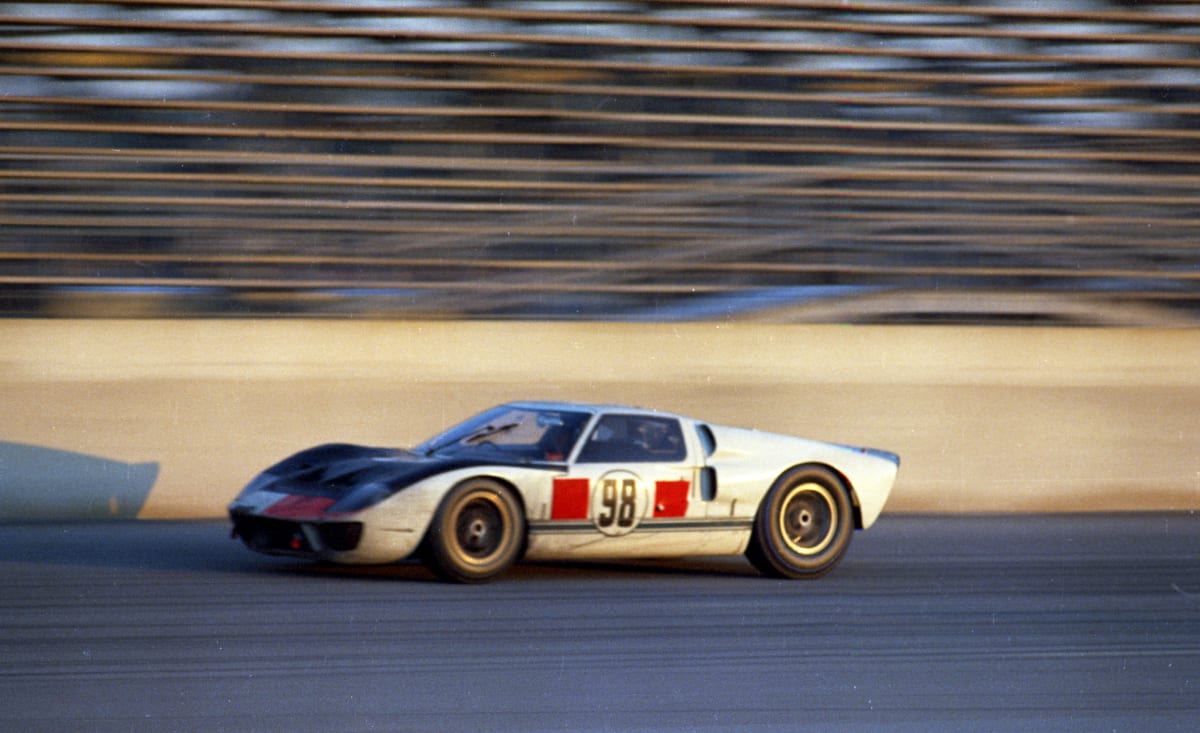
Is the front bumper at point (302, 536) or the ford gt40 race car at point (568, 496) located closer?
the front bumper at point (302, 536)

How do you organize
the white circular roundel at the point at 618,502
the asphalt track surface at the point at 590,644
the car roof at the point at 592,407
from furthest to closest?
the car roof at the point at 592,407 → the white circular roundel at the point at 618,502 → the asphalt track surface at the point at 590,644

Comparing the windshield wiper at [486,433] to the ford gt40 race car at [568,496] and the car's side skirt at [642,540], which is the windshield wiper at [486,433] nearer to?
the ford gt40 race car at [568,496]

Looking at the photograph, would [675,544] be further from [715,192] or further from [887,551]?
[715,192]

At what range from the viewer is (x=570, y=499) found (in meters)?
9.05

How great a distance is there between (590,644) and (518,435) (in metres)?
2.43

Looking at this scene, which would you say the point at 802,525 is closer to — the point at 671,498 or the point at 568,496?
the point at 671,498

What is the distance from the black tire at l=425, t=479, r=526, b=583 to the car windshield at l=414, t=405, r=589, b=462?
0.41 metres

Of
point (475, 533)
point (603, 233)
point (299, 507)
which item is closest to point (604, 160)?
point (603, 233)

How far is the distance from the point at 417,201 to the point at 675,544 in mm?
4888

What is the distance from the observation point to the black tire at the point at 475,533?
8711mm

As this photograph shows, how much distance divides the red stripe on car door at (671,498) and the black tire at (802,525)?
1.73 ft

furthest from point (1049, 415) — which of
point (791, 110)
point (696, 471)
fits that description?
point (696, 471)

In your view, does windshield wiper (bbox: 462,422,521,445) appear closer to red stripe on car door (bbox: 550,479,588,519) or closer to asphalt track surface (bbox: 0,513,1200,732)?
red stripe on car door (bbox: 550,479,588,519)

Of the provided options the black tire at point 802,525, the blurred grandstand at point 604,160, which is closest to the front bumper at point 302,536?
the black tire at point 802,525
